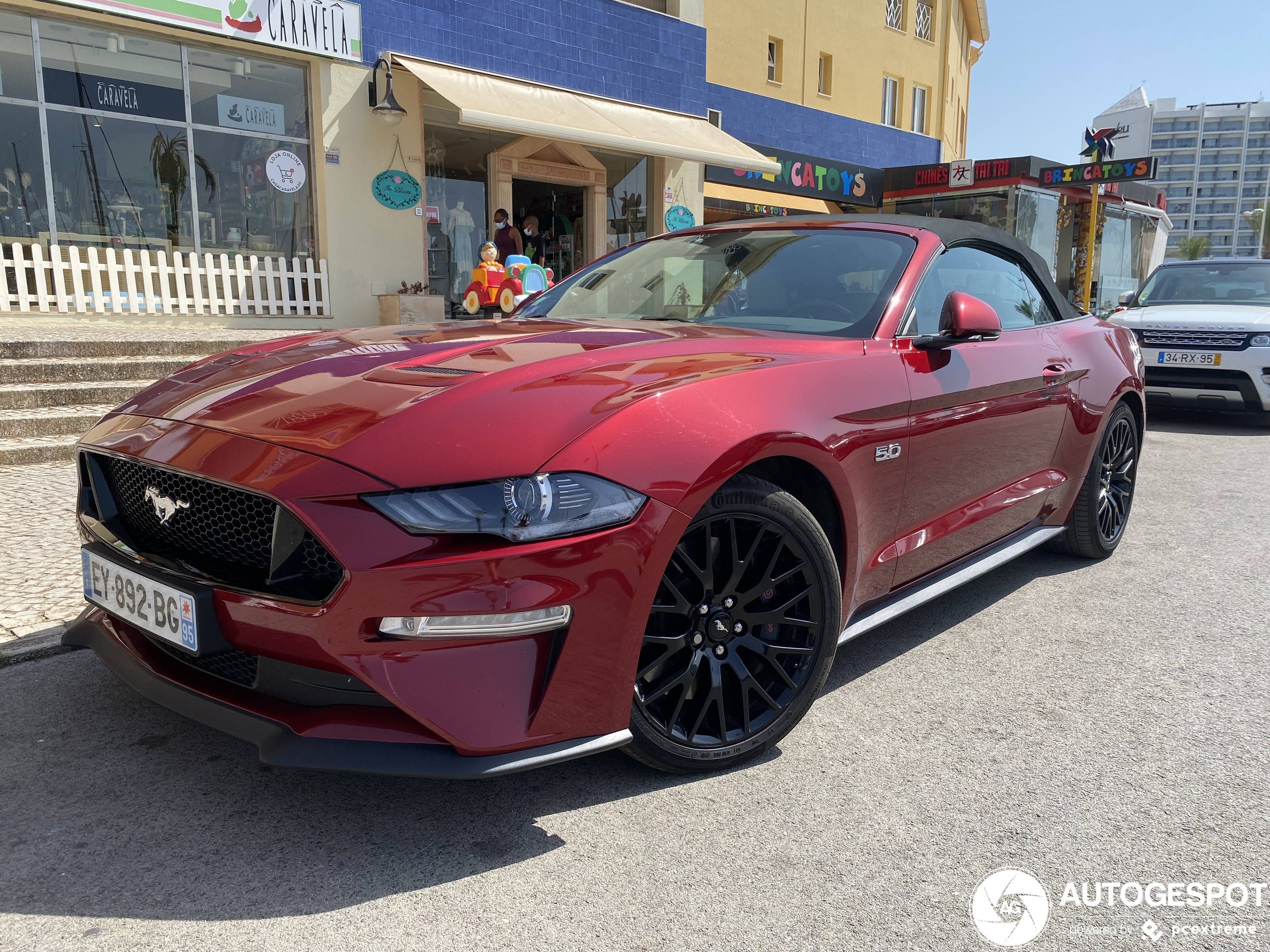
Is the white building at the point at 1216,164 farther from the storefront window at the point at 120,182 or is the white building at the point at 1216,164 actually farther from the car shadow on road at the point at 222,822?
the car shadow on road at the point at 222,822

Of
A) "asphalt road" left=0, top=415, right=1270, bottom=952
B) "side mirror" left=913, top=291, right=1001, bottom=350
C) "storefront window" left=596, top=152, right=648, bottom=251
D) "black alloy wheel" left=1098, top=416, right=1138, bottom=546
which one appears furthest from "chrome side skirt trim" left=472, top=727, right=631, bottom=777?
"storefront window" left=596, top=152, right=648, bottom=251

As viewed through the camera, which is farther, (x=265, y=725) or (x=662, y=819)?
(x=662, y=819)

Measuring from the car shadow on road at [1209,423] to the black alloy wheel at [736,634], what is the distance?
25.5ft

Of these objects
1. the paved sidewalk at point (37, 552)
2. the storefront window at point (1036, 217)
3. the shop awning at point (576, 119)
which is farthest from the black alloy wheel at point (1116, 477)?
the storefront window at point (1036, 217)

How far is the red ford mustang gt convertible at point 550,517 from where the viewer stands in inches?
73.2

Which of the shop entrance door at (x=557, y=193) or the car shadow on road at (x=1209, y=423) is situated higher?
the shop entrance door at (x=557, y=193)

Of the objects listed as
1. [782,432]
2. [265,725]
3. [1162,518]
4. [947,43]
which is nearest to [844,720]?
[782,432]

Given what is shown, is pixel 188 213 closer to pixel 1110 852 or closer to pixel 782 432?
pixel 782 432

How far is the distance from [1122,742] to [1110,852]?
2.03 feet

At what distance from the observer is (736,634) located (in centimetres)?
237

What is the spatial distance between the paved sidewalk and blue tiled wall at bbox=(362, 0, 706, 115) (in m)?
7.56

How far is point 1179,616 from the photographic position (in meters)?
3.65

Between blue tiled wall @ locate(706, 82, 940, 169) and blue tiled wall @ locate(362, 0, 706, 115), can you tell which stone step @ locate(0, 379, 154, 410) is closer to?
blue tiled wall @ locate(362, 0, 706, 115)

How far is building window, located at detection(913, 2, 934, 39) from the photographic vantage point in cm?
2456
